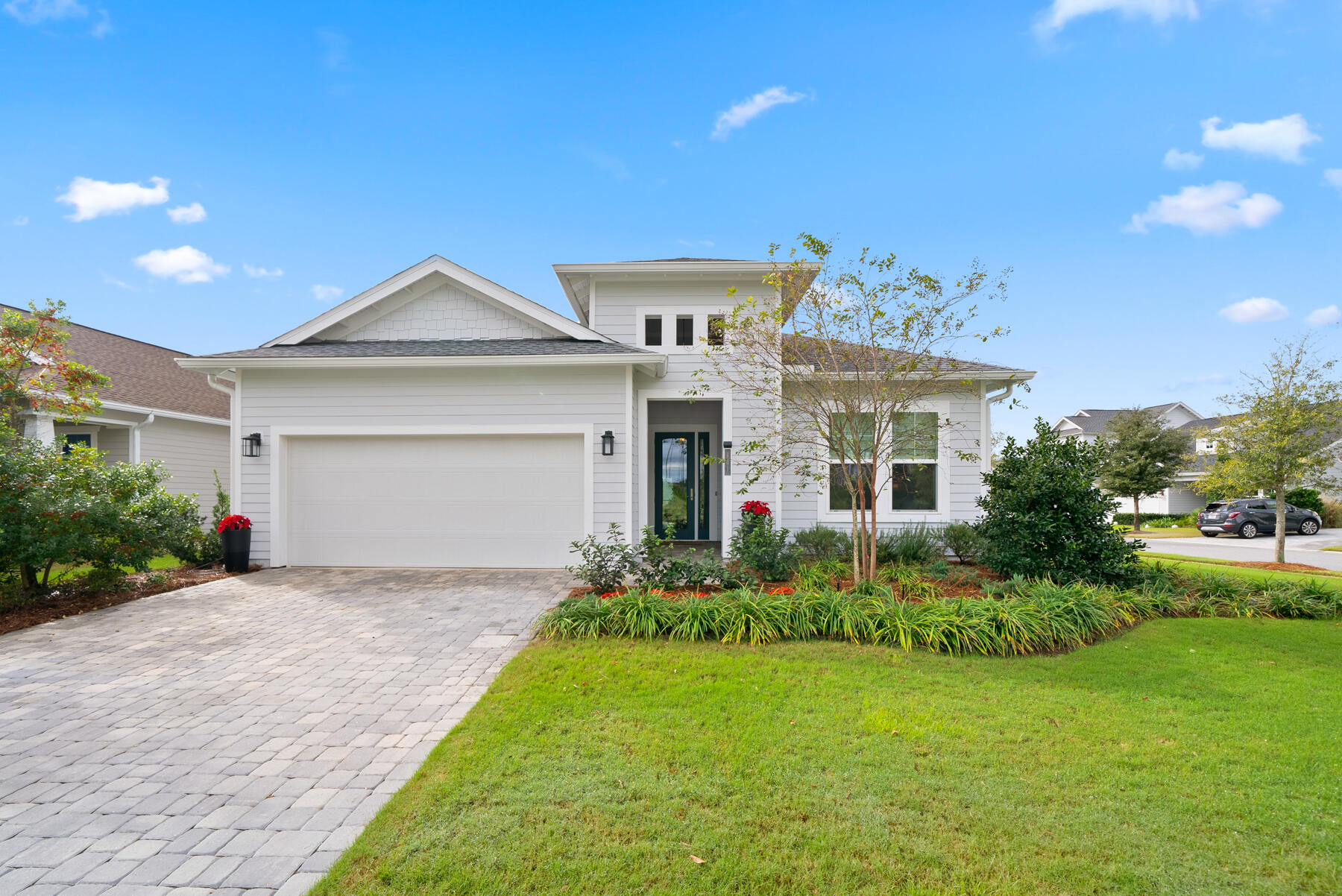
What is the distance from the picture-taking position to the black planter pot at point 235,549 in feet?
29.9

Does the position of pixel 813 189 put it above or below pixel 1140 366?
above

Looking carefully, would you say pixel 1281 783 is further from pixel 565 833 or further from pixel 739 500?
pixel 739 500

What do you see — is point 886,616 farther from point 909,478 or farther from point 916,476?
point 916,476

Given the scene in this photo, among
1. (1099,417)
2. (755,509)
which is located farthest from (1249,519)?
(755,509)

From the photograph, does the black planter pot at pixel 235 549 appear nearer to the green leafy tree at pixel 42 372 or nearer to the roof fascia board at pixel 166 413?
the green leafy tree at pixel 42 372

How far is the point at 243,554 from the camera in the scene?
9.21 metres

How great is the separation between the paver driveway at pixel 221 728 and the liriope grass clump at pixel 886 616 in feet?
3.46

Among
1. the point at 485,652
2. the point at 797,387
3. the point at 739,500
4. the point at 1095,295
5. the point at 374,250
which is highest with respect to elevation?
the point at 374,250

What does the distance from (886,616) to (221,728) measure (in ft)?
17.7

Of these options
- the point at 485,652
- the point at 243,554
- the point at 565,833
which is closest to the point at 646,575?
the point at 485,652

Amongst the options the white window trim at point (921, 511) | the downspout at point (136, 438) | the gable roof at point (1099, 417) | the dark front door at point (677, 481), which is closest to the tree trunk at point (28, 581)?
the downspout at point (136, 438)

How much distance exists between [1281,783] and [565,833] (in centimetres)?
369

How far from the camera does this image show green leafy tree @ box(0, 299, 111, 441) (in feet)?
32.1

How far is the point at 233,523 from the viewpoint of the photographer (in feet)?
29.9
